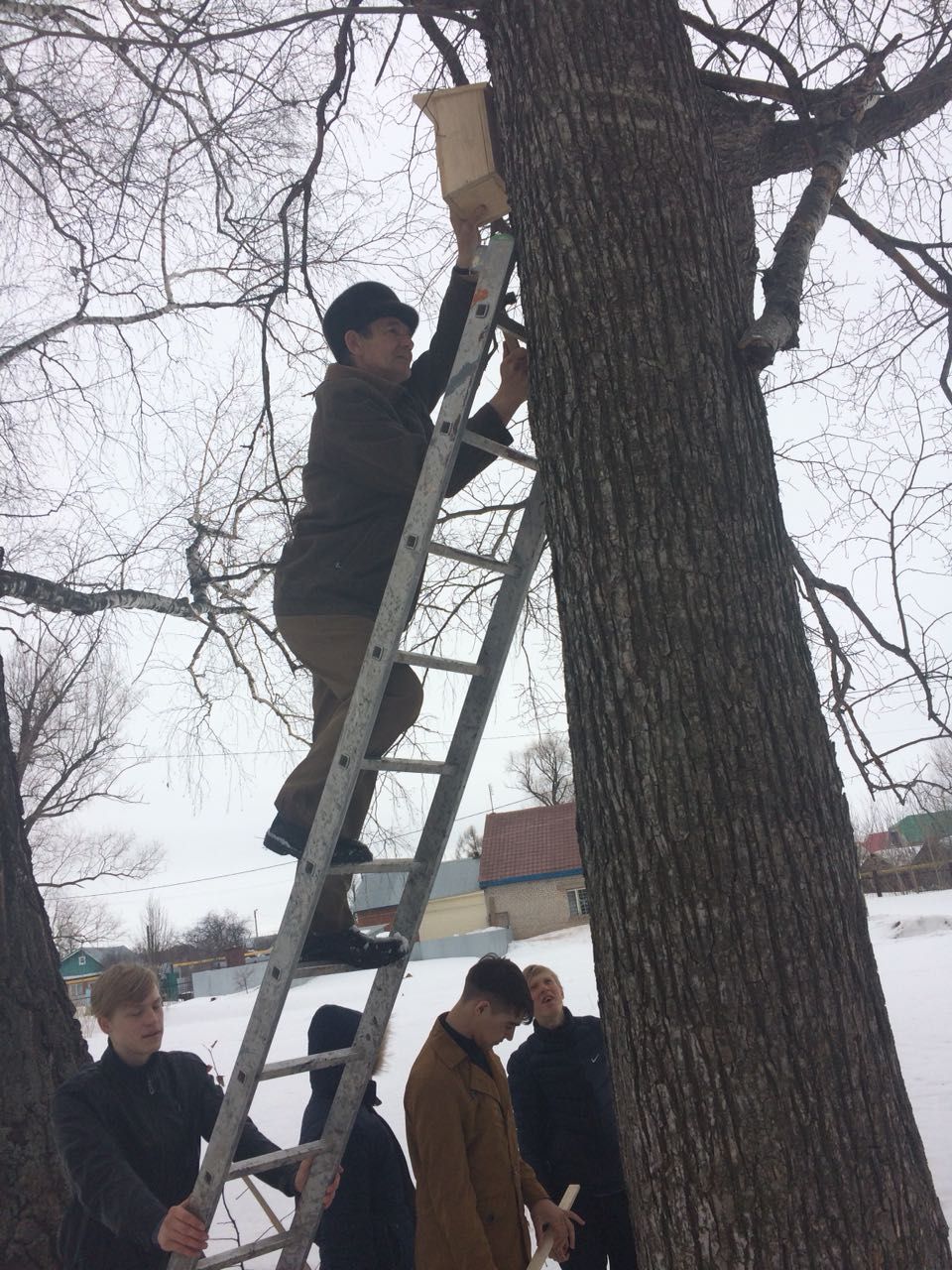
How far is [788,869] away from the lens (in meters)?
1.68

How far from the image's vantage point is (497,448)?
98.1 inches

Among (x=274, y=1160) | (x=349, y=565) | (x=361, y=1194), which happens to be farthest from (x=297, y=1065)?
(x=349, y=565)

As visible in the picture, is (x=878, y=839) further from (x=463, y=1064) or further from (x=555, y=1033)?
(x=463, y=1064)

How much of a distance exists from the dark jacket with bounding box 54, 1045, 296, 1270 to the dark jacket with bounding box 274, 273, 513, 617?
1.27m

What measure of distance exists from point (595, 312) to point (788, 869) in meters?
1.09

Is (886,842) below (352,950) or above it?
below

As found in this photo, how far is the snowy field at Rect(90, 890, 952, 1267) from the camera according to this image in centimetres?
632

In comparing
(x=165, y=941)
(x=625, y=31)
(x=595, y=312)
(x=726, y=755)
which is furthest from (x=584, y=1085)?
(x=165, y=941)

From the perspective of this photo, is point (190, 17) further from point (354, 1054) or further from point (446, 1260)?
point (446, 1260)

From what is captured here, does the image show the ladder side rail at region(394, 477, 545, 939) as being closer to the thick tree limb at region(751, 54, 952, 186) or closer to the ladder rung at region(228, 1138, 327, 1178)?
the ladder rung at region(228, 1138, 327, 1178)

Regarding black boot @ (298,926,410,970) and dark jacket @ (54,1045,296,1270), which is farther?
black boot @ (298,926,410,970)

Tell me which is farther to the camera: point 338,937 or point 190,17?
point 190,17

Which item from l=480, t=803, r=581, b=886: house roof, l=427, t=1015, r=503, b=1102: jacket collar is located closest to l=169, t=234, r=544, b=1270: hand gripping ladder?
l=427, t=1015, r=503, b=1102: jacket collar

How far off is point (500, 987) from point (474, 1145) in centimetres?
43
